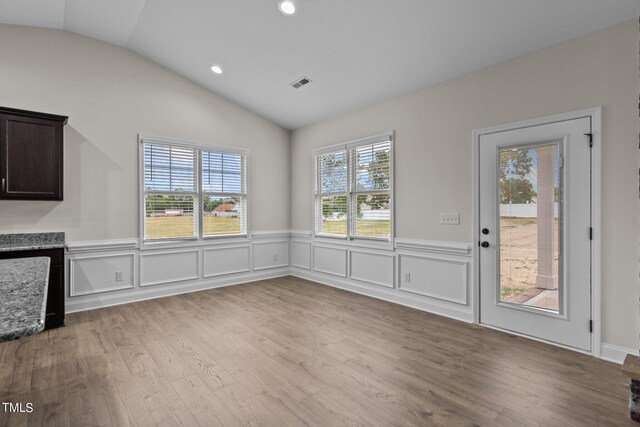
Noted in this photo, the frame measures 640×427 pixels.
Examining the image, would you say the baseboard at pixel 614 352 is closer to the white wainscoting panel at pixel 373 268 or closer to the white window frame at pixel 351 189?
the white wainscoting panel at pixel 373 268

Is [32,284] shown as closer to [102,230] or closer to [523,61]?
[102,230]

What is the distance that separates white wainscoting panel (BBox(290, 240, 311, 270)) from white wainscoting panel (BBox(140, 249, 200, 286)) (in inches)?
69.2

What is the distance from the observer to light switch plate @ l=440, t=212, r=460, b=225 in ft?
12.5

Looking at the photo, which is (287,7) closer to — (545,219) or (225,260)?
(545,219)

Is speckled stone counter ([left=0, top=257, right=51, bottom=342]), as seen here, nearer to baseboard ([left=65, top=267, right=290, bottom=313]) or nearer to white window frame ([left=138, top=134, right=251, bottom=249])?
baseboard ([left=65, top=267, right=290, bottom=313])

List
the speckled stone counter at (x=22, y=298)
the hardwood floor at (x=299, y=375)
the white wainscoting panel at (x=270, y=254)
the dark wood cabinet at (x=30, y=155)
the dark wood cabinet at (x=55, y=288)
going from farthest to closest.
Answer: the white wainscoting panel at (x=270, y=254)
the dark wood cabinet at (x=55, y=288)
the dark wood cabinet at (x=30, y=155)
the hardwood floor at (x=299, y=375)
the speckled stone counter at (x=22, y=298)

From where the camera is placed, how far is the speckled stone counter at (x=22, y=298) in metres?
1.06

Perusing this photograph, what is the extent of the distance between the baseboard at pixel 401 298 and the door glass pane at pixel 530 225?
1.69 ft

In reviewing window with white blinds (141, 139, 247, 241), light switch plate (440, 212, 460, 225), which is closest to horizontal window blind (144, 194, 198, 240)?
window with white blinds (141, 139, 247, 241)

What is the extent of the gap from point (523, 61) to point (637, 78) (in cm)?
92

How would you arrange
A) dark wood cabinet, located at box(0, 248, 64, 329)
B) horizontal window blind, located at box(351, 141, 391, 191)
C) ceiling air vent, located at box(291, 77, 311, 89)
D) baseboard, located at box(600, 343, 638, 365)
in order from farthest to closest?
horizontal window blind, located at box(351, 141, 391, 191) < ceiling air vent, located at box(291, 77, 311, 89) < dark wood cabinet, located at box(0, 248, 64, 329) < baseboard, located at box(600, 343, 638, 365)

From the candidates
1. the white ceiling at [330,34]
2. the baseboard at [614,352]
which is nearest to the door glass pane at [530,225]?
the baseboard at [614,352]

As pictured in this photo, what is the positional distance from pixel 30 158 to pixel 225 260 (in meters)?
2.81

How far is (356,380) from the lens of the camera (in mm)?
2469
